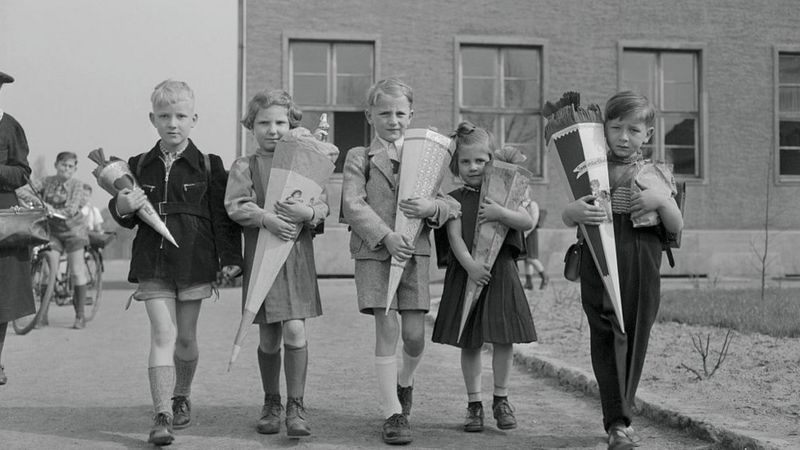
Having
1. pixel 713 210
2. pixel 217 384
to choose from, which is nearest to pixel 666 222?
pixel 217 384

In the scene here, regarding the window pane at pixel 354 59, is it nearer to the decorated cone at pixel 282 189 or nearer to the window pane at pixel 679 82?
the window pane at pixel 679 82

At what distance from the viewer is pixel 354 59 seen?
59.5 ft

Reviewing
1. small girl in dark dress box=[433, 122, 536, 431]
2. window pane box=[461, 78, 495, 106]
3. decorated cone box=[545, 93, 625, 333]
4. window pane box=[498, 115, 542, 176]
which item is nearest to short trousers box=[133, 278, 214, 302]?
small girl in dark dress box=[433, 122, 536, 431]

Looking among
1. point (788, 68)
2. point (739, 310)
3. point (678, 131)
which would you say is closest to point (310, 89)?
point (678, 131)

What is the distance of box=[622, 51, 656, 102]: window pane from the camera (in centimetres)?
1911

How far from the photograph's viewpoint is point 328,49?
712 inches

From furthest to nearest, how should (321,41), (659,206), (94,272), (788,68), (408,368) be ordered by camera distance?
(788,68)
(321,41)
(94,272)
(408,368)
(659,206)

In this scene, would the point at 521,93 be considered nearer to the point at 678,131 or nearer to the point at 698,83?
the point at 678,131

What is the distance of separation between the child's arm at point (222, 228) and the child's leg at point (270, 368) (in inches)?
14.4

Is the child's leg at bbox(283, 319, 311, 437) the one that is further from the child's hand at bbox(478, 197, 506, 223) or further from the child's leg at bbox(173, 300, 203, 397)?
the child's hand at bbox(478, 197, 506, 223)

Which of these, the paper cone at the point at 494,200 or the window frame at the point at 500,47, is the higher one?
the window frame at the point at 500,47

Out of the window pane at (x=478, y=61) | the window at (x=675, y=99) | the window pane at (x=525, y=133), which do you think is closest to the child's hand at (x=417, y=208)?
the window pane at (x=478, y=61)

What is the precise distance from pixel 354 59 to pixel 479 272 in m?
13.4

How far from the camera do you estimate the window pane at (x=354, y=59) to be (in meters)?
18.1
